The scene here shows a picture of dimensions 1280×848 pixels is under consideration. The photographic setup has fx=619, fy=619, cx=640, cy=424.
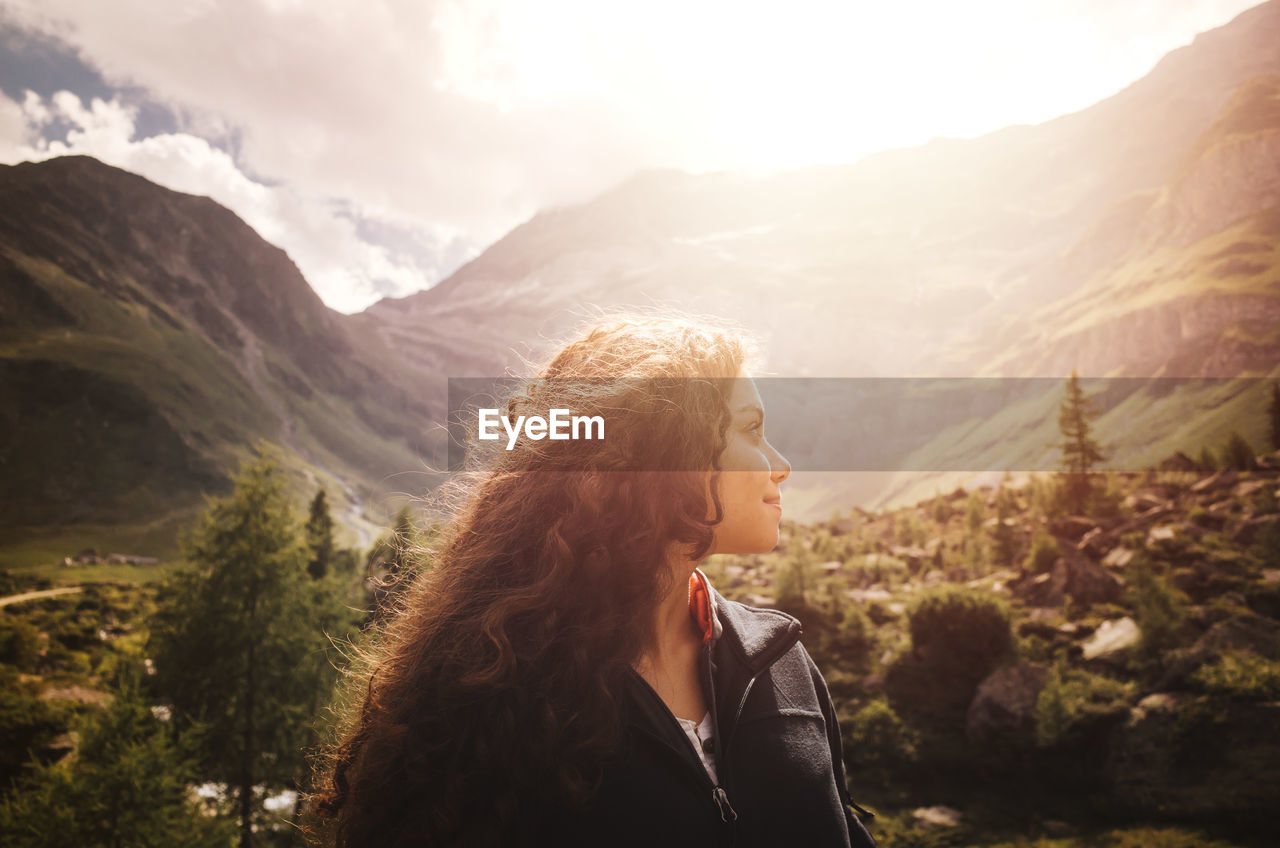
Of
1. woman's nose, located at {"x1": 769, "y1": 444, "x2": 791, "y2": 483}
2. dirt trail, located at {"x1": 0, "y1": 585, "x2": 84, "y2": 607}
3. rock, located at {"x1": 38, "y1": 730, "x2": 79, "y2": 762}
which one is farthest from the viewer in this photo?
dirt trail, located at {"x1": 0, "y1": 585, "x2": 84, "y2": 607}

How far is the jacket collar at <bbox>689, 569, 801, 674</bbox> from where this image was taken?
2.40 meters

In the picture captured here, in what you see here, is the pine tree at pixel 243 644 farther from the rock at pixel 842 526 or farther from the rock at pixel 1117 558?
the rock at pixel 842 526

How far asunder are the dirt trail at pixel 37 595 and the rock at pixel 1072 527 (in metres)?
76.2

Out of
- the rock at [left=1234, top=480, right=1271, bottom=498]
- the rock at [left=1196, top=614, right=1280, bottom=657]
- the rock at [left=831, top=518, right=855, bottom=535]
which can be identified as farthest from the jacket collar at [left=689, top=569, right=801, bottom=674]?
the rock at [left=831, top=518, right=855, bottom=535]

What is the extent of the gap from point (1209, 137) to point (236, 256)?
230 metres

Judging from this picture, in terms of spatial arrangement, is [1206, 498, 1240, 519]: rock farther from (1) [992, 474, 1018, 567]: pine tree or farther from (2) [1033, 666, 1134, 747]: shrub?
(2) [1033, 666, 1134, 747]: shrub

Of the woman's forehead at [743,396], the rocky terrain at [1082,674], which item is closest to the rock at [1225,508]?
the rocky terrain at [1082,674]

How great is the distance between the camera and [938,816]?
50.1ft

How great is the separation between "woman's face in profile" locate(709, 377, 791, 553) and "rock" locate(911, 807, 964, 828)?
55.4 ft

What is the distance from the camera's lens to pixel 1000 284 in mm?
198375

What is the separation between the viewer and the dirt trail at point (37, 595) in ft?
A: 178

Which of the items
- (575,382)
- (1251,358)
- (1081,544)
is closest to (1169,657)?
(1081,544)

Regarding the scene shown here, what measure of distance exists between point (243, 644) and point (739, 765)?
1479cm

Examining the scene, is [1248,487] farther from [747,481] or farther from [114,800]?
[114,800]
